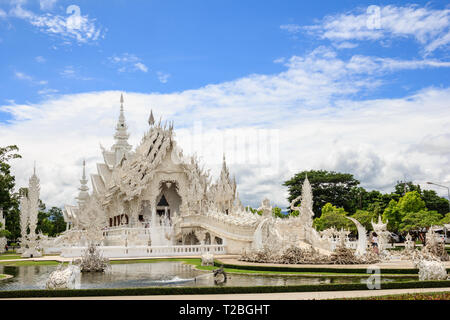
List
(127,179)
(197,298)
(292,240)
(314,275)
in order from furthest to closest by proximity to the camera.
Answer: (127,179)
(292,240)
(314,275)
(197,298)

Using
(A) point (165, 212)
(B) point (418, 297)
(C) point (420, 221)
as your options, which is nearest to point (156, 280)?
(B) point (418, 297)

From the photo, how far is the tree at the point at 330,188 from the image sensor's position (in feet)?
210

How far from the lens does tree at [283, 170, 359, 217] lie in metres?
63.9

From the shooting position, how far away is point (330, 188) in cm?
6425

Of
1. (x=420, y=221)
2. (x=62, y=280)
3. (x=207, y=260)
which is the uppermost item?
(x=420, y=221)

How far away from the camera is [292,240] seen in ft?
68.1

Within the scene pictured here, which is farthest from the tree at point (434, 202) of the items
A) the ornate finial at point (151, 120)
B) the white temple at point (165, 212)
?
the ornate finial at point (151, 120)

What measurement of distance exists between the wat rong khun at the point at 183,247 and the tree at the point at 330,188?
25.3m

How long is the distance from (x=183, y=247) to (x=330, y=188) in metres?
39.5

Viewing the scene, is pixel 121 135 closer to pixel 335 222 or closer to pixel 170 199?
pixel 170 199

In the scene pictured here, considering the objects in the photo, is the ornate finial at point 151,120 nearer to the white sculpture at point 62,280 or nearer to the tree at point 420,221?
the tree at point 420,221
